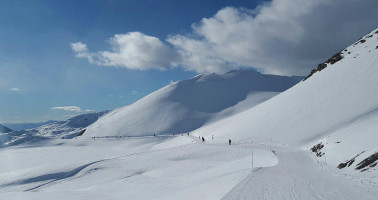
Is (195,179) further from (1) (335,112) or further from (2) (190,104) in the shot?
(2) (190,104)

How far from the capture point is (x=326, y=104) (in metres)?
48.5

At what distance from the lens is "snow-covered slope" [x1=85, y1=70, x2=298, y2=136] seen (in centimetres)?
11769

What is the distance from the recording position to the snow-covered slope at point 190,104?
117688 mm

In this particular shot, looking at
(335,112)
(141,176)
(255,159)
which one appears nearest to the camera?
(255,159)

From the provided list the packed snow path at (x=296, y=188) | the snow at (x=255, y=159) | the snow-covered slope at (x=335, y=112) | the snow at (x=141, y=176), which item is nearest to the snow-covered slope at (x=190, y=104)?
the snow at (x=255, y=159)

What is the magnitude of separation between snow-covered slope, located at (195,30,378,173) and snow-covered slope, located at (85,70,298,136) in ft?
205

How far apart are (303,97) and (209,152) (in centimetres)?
3360

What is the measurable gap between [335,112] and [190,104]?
103222mm

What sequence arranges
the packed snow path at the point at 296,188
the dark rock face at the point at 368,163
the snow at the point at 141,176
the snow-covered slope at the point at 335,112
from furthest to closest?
the snow-covered slope at the point at 335,112 → the snow at the point at 141,176 → the dark rock face at the point at 368,163 → the packed snow path at the point at 296,188

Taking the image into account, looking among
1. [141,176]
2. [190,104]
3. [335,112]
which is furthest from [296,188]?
[190,104]

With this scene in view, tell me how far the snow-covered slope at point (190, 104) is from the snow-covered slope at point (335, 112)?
62.6 m

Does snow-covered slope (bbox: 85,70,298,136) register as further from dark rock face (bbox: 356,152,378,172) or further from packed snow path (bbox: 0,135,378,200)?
dark rock face (bbox: 356,152,378,172)

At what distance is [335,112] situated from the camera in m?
42.8

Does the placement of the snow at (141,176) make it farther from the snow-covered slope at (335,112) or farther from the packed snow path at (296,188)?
the snow-covered slope at (335,112)
